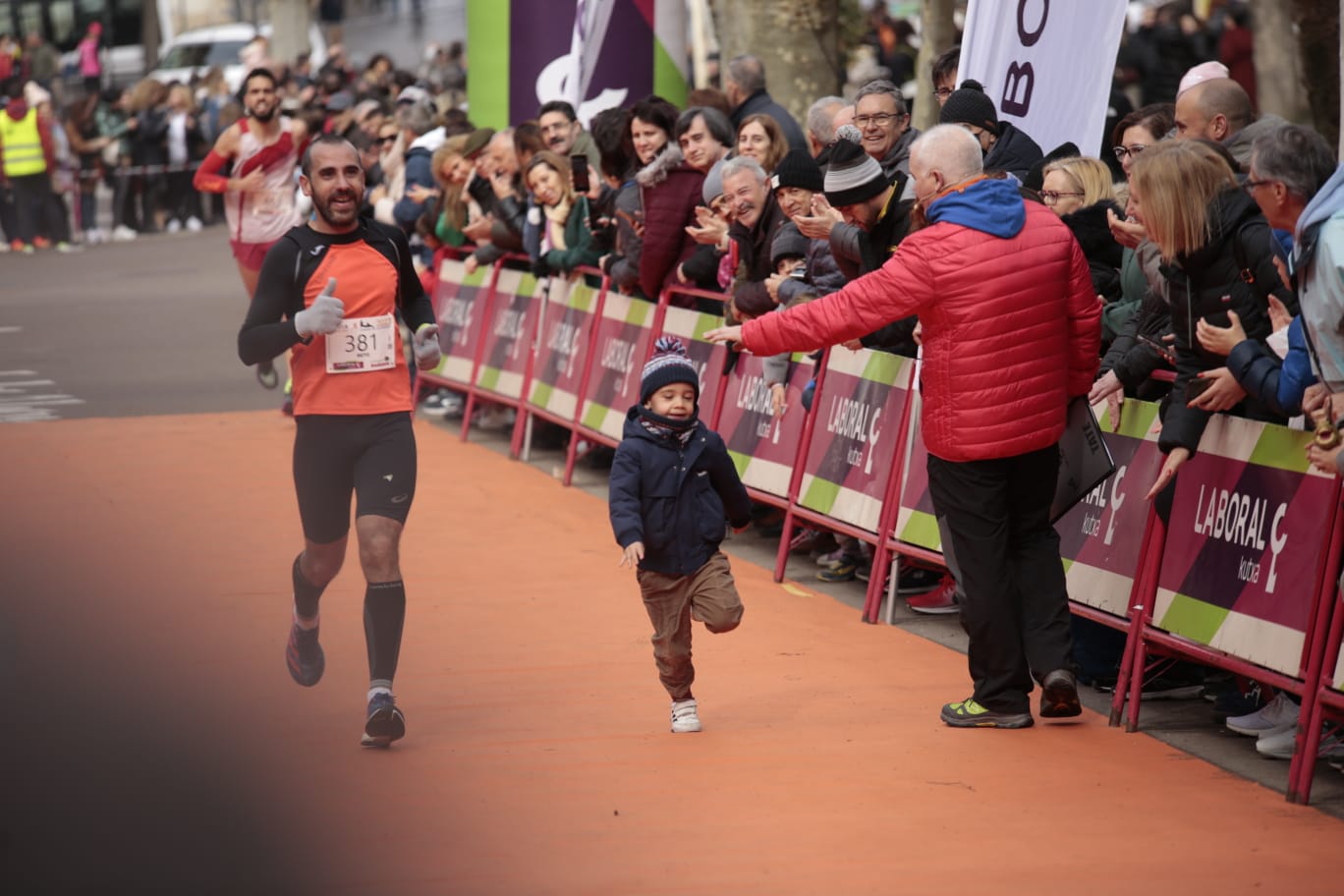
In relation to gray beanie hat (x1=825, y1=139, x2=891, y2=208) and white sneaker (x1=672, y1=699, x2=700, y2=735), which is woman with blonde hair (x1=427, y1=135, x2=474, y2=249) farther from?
white sneaker (x1=672, y1=699, x2=700, y2=735)

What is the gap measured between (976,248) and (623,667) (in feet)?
8.49

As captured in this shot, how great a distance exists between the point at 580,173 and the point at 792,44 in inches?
244

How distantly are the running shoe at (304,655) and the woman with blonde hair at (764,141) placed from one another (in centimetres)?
446

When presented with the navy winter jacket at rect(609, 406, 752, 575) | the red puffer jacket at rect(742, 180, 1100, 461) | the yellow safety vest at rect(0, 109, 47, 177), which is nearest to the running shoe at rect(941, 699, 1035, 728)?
the red puffer jacket at rect(742, 180, 1100, 461)

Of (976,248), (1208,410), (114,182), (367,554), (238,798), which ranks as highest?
(976,248)

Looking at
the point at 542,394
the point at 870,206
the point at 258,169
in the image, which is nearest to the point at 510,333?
the point at 542,394

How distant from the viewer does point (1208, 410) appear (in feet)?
25.4

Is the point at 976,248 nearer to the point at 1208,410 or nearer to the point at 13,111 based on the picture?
the point at 1208,410

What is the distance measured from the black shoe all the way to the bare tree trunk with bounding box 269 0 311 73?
43.8 meters

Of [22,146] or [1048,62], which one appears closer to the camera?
[1048,62]

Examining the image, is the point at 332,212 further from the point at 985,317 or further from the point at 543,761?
the point at 985,317

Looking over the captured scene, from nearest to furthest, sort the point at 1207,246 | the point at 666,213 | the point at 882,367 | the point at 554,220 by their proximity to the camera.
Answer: the point at 1207,246
the point at 882,367
the point at 666,213
the point at 554,220

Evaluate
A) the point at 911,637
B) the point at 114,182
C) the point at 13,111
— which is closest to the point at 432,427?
the point at 911,637

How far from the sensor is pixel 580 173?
13883 mm
